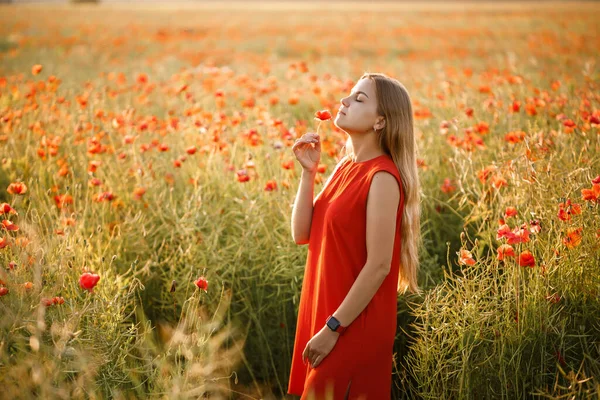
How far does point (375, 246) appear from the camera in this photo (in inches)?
74.5

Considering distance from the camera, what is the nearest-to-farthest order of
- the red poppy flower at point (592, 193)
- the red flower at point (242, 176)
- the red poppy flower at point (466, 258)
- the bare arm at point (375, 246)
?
the bare arm at point (375, 246)
the red poppy flower at point (466, 258)
the red poppy flower at point (592, 193)
the red flower at point (242, 176)

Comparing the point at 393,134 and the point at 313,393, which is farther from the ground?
the point at 393,134

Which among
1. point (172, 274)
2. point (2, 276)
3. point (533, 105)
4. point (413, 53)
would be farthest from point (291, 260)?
point (413, 53)

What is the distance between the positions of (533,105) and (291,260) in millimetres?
1946

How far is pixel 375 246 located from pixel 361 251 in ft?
0.39

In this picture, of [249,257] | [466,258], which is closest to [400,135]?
[466,258]

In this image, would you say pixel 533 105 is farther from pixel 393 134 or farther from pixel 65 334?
pixel 65 334

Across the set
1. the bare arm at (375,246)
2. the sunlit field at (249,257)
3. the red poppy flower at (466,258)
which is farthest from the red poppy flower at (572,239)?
the bare arm at (375,246)

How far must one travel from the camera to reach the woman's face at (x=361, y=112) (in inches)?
79.3

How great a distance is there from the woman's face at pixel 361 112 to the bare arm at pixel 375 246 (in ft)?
0.66

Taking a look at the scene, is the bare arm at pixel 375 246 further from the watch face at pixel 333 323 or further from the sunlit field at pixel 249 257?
the sunlit field at pixel 249 257

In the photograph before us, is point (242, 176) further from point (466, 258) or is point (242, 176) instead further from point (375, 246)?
point (466, 258)

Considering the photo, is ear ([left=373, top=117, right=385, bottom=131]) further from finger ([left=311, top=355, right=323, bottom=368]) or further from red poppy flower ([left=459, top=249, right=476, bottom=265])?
finger ([left=311, top=355, right=323, bottom=368])

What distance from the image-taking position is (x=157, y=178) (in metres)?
3.50
